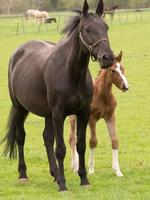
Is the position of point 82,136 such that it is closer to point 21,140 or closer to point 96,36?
point 21,140

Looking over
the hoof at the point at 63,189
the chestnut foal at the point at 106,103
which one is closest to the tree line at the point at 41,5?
the chestnut foal at the point at 106,103

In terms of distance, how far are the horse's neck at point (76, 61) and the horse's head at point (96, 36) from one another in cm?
23

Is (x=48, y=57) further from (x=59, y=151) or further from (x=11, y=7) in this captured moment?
(x=11, y=7)

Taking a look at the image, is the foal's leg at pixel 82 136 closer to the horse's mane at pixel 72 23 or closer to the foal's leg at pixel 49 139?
the foal's leg at pixel 49 139

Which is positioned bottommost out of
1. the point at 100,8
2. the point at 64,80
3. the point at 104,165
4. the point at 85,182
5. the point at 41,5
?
the point at 41,5

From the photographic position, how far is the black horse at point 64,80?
6855mm

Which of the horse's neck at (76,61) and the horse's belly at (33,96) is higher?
the horse's neck at (76,61)

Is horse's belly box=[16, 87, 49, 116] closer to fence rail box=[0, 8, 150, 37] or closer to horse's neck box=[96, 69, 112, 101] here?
horse's neck box=[96, 69, 112, 101]

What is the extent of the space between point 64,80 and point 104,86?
1432mm

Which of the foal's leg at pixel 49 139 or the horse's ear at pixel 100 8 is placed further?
the foal's leg at pixel 49 139

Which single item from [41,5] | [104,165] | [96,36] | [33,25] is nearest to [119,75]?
[96,36]

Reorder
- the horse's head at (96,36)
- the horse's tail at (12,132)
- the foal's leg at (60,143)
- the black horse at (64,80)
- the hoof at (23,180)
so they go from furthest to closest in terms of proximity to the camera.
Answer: the horse's tail at (12,132) < the hoof at (23,180) < the foal's leg at (60,143) < the black horse at (64,80) < the horse's head at (96,36)

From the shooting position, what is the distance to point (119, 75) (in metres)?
8.32

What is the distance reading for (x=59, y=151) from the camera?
7.41m
